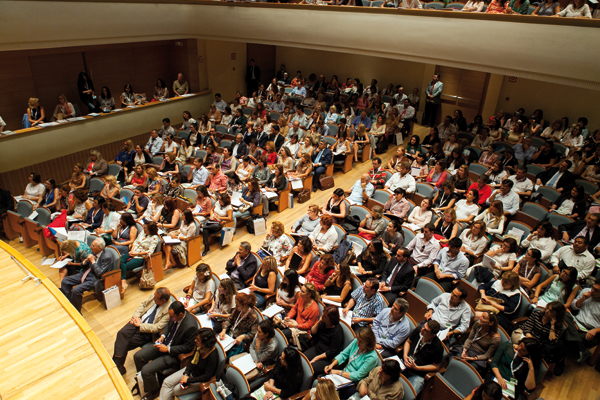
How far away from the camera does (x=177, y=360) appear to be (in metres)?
4.13

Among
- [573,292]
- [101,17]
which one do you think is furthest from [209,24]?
[573,292]

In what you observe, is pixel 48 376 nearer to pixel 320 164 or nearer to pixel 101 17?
pixel 320 164

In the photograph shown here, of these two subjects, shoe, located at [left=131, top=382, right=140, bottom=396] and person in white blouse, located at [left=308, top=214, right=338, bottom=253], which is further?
person in white blouse, located at [left=308, top=214, right=338, bottom=253]

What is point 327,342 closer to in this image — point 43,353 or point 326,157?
point 43,353

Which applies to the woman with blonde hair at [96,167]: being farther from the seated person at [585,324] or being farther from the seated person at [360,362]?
the seated person at [585,324]

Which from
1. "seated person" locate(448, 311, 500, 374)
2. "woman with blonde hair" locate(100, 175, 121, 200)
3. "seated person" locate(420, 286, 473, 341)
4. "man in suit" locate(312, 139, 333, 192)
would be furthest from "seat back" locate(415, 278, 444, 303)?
"woman with blonde hair" locate(100, 175, 121, 200)

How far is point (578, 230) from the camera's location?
5.67 metres

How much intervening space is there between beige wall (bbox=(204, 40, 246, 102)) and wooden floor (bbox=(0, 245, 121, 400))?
9.66 m

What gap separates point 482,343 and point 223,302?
279 centimetres

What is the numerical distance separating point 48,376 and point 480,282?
15.6 ft

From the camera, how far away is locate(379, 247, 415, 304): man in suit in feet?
15.5

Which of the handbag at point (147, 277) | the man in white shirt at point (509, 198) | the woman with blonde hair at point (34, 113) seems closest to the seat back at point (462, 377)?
the man in white shirt at point (509, 198)

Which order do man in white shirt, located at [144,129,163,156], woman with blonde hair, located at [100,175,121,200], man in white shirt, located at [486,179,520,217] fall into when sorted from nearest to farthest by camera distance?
man in white shirt, located at [486,179,520,217], woman with blonde hair, located at [100,175,121,200], man in white shirt, located at [144,129,163,156]

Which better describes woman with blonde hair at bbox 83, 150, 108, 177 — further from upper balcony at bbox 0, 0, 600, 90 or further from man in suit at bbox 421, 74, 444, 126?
man in suit at bbox 421, 74, 444, 126
